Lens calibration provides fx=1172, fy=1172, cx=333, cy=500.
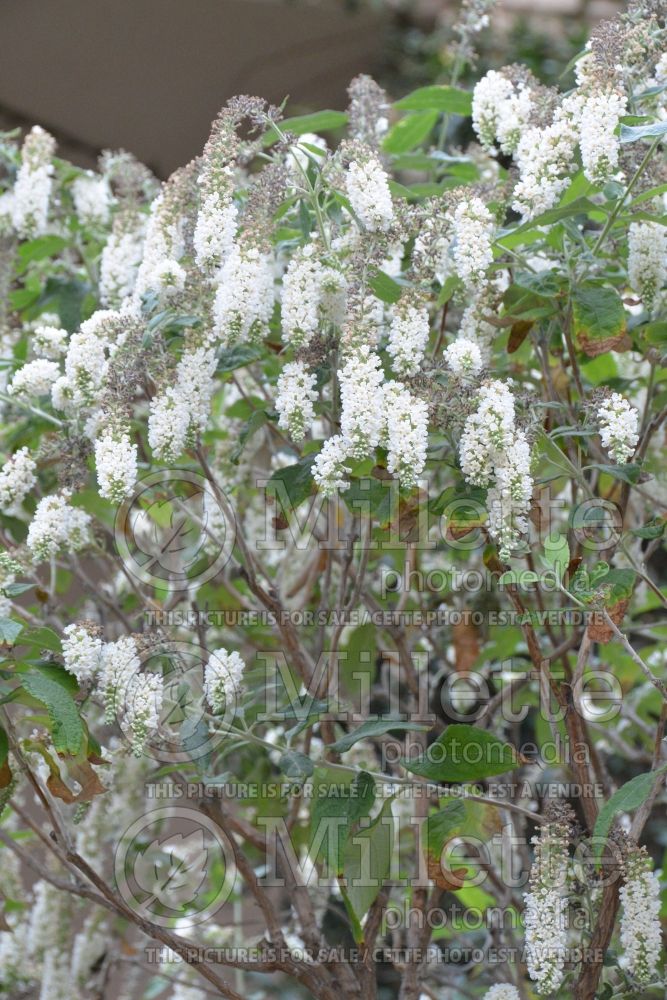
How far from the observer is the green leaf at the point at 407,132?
1.33m

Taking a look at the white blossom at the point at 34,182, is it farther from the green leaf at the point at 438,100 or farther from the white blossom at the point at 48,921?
the white blossom at the point at 48,921

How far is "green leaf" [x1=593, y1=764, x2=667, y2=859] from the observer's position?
0.91 m

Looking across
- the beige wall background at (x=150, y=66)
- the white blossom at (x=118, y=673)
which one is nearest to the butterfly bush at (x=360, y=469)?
the white blossom at (x=118, y=673)

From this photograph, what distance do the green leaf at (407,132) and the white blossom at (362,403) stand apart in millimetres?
510

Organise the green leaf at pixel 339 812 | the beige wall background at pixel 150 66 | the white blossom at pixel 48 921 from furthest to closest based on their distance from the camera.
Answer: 1. the beige wall background at pixel 150 66
2. the white blossom at pixel 48 921
3. the green leaf at pixel 339 812

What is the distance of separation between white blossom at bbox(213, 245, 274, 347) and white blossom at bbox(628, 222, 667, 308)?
32 cm

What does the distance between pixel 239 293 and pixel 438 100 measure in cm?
45

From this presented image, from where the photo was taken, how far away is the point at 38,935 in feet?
4.88

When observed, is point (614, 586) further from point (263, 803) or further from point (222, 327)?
point (263, 803)

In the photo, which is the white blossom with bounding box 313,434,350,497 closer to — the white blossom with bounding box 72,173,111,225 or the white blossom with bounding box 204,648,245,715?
the white blossom with bounding box 204,648,245,715

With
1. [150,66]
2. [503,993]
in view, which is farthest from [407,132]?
[150,66]

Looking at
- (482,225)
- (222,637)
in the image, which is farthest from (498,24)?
(482,225)

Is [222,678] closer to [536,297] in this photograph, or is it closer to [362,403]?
[362,403]

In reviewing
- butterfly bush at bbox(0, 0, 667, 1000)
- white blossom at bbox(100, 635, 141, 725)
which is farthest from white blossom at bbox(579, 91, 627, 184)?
white blossom at bbox(100, 635, 141, 725)
